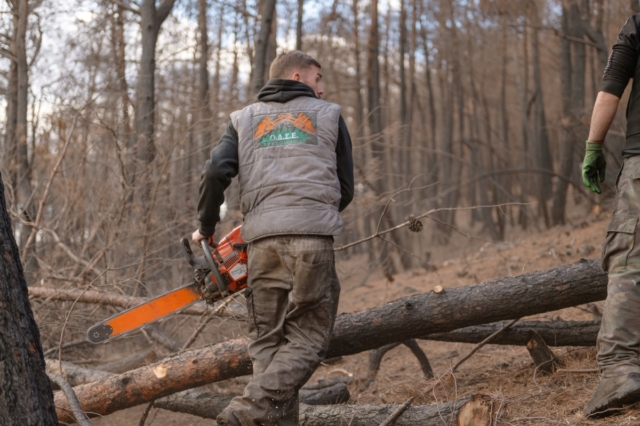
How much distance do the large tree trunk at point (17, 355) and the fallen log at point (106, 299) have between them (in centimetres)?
224

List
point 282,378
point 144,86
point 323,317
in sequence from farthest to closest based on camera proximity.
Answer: point 144,86 → point 323,317 → point 282,378

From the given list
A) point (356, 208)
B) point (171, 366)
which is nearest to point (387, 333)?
point (171, 366)

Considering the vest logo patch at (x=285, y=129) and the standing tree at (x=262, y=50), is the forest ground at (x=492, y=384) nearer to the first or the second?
the vest logo patch at (x=285, y=129)

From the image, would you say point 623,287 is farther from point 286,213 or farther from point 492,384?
point 286,213

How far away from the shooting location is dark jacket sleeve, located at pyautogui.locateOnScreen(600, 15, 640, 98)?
3.19 metres

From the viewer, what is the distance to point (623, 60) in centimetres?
321

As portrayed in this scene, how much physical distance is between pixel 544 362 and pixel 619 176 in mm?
1495

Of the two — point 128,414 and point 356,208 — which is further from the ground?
point 356,208

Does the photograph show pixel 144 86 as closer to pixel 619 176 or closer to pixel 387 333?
pixel 387 333

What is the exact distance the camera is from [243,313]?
4672mm

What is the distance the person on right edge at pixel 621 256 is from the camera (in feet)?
9.62

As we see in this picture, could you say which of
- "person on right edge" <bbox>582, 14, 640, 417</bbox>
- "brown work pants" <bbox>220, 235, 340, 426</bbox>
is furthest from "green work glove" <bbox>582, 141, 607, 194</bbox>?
"brown work pants" <bbox>220, 235, 340, 426</bbox>

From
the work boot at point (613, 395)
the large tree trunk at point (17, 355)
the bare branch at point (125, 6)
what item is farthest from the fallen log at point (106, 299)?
the bare branch at point (125, 6)

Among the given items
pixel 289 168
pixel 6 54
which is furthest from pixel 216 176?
pixel 6 54
